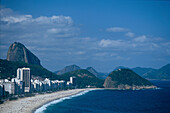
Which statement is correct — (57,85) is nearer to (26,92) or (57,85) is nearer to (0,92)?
(26,92)

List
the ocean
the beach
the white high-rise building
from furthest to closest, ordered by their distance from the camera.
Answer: the white high-rise building → the ocean → the beach

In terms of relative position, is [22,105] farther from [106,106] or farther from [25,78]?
[25,78]

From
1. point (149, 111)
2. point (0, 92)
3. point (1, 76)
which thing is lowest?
point (149, 111)

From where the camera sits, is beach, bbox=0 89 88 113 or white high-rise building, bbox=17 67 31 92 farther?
white high-rise building, bbox=17 67 31 92

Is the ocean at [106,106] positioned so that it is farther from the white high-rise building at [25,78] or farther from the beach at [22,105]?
the white high-rise building at [25,78]

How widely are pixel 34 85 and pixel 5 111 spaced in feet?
249

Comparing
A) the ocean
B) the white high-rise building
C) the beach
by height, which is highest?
the white high-rise building

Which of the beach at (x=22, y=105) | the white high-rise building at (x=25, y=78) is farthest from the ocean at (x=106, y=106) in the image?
the white high-rise building at (x=25, y=78)

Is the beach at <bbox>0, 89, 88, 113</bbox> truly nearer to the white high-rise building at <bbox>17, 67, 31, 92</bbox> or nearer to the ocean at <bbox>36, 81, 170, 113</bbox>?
the ocean at <bbox>36, 81, 170, 113</bbox>

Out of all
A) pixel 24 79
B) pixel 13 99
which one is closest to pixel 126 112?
pixel 13 99

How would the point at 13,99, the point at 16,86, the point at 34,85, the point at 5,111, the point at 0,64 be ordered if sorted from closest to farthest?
the point at 5,111
the point at 13,99
the point at 16,86
the point at 34,85
the point at 0,64

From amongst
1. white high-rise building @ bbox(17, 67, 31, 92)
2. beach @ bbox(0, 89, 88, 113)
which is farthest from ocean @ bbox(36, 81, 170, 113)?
white high-rise building @ bbox(17, 67, 31, 92)

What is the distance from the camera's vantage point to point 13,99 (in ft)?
361

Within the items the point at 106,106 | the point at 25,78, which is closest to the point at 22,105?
the point at 106,106
